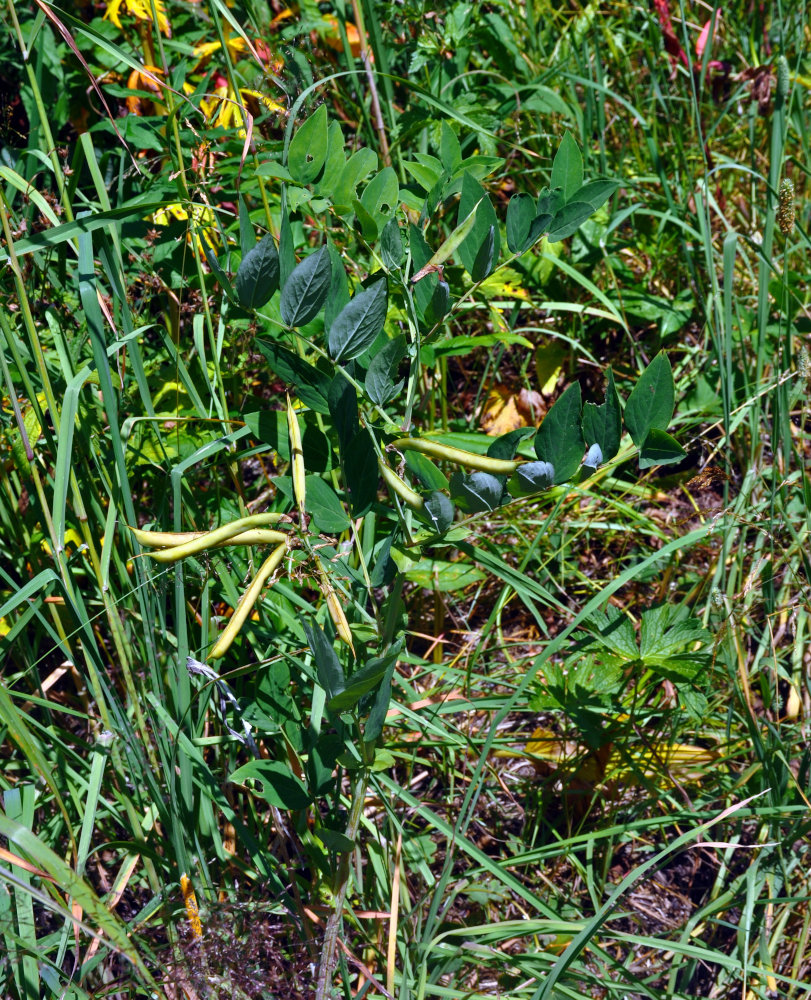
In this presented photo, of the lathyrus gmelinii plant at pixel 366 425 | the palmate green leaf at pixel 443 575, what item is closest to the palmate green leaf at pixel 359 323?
the lathyrus gmelinii plant at pixel 366 425

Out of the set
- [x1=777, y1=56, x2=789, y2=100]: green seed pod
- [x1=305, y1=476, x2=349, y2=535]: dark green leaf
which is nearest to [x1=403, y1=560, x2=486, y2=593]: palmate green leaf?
[x1=305, y1=476, x2=349, y2=535]: dark green leaf

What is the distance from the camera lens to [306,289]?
83 centimetres

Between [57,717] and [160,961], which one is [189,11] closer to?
[57,717]

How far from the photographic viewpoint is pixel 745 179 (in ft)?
7.29

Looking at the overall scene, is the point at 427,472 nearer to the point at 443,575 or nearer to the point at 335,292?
the point at 335,292

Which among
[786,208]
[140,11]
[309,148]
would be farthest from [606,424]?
[140,11]

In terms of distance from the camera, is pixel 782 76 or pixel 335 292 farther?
pixel 782 76

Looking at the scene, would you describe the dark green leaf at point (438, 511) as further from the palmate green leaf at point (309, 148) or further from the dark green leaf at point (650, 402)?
the palmate green leaf at point (309, 148)

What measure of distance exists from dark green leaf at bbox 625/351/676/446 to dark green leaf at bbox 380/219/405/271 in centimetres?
28

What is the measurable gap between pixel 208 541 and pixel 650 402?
0.45 metres

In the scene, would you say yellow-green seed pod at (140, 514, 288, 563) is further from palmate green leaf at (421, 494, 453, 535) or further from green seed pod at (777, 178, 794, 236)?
green seed pod at (777, 178, 794, 236)

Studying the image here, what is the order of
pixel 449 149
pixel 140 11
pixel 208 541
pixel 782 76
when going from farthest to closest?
pixel 140 11, pixel 782 76, pixel 449 149, pixel 208 541

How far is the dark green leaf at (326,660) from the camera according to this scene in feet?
2.66

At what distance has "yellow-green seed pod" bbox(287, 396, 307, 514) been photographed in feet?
2.67
